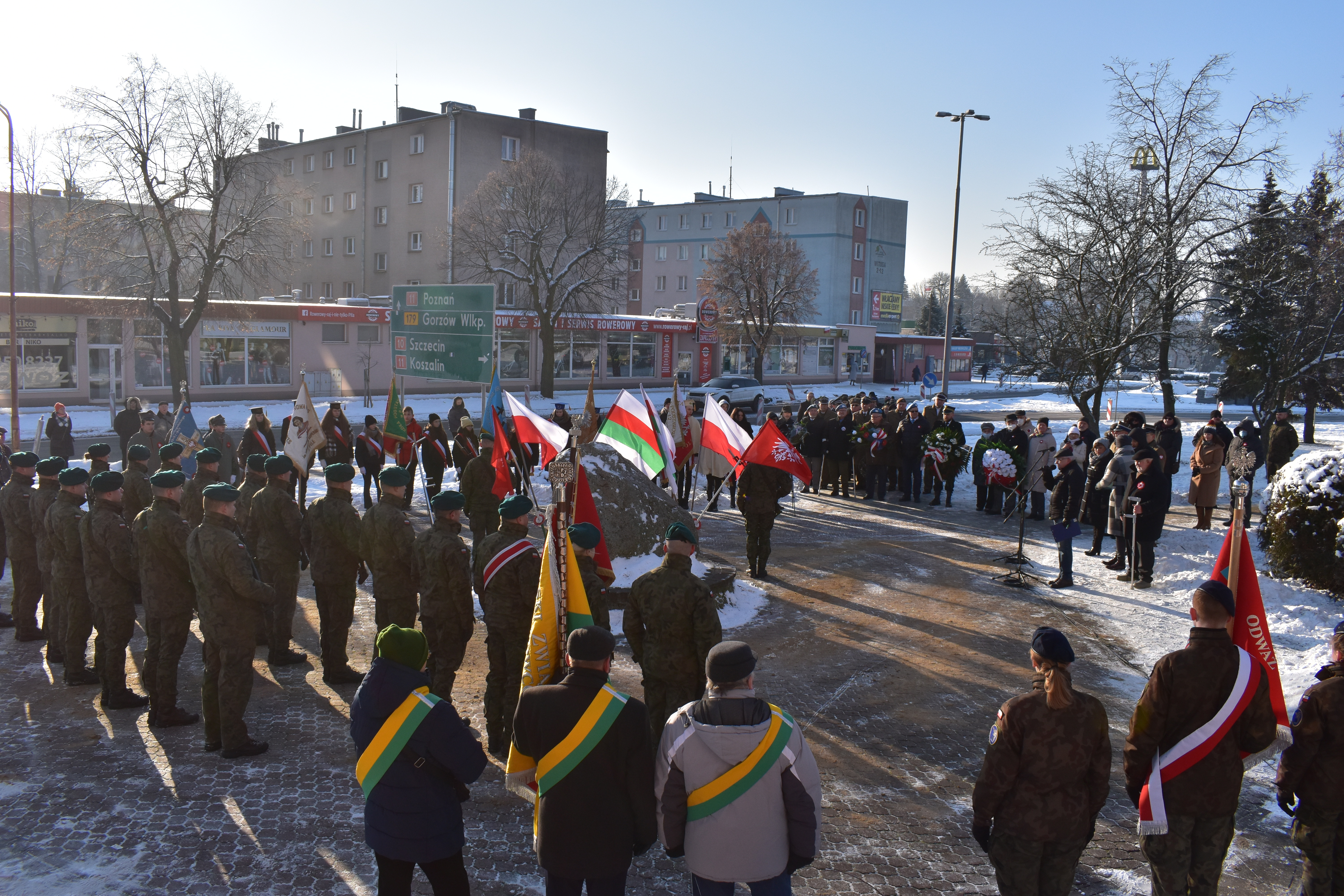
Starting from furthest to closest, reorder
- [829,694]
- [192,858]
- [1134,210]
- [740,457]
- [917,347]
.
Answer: [917,347], [1134,210], [740,457], [829,694], [192,858]

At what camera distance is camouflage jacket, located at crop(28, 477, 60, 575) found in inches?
337

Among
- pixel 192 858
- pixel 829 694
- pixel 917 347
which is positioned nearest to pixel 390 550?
pixel 192 858

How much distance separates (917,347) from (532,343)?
30033mm

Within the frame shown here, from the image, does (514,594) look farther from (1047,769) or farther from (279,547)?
(1047,769)

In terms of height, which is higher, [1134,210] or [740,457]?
[1134,210]

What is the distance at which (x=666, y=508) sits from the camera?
35.6 feet

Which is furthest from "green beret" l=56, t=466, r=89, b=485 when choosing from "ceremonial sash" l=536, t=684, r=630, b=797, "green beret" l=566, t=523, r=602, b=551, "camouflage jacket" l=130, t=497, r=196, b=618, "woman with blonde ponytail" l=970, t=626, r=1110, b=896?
"woman with blonde ponytail" l=970, t=626, r=1110, b=896

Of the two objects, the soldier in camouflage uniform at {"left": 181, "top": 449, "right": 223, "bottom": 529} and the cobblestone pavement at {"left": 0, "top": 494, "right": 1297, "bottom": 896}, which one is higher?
the soldier in camouflage uniform at {"left": 181, "top": 449, "right": 223, "bottom": 529}

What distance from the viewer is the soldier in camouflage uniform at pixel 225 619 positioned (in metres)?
6.50

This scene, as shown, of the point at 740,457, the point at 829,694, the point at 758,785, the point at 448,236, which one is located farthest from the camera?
the point at 448,236

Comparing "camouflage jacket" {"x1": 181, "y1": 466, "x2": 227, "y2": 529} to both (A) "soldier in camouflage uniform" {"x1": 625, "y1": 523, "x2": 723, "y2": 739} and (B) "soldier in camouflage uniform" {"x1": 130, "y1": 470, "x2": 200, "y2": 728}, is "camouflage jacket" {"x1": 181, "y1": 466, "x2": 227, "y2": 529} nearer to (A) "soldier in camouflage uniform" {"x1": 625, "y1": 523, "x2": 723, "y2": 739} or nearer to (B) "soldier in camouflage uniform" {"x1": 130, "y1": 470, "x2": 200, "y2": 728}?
(B) "soldier in camouflage uniform" {"x1": 130, "y1": 470, "x2": 200, "y2": 728}

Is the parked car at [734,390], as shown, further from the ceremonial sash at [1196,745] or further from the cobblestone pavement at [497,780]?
the ceremonial sash at [1196,745]

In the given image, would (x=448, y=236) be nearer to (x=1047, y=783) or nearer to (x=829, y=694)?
(x=829, y=694)

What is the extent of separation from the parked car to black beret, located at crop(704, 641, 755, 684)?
1457 inches
